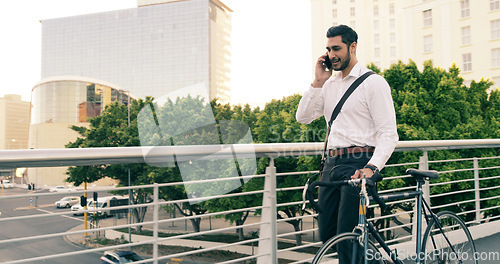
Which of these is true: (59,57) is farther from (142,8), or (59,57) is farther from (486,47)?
(486,47)

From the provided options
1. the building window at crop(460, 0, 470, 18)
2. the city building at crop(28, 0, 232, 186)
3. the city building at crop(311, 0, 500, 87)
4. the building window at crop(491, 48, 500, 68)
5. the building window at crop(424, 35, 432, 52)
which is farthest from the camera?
the city building at crop(28, 0, 232, 186)

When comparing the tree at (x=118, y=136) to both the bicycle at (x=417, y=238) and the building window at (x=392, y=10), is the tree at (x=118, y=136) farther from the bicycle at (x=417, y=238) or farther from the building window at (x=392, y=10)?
the building window at (x=392, y=10)

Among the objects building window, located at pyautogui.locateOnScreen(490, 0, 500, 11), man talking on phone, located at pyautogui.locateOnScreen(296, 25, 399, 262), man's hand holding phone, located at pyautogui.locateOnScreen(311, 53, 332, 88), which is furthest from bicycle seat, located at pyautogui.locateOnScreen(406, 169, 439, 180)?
building window, located at pyautogui.locateOnScreen(490, 0, 500, 11)

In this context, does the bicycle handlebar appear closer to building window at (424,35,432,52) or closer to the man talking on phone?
the man talking on phone

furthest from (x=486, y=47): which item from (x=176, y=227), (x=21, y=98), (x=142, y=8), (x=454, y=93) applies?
(x=21, y=98)

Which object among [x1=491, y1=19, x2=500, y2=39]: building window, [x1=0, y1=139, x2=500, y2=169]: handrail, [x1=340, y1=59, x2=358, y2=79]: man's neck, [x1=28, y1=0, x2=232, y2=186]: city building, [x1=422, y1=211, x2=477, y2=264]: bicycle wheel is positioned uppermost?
[x1=28, y1=0, x2=232, y2=186]: city building

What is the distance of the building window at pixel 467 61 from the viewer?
41.3 m

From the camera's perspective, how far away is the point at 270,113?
2883 cm

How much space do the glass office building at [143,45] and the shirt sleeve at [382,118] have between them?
125388 millimetres

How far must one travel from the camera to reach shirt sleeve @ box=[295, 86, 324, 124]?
A: 270 cm

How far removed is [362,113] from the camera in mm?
2469

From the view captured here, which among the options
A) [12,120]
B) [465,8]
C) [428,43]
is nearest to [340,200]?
[465,8]

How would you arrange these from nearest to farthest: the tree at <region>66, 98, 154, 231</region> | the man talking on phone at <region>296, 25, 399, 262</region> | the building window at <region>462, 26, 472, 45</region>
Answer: the man talking on phone at <region>296, 25, 399, 262</region> → the tree at <region>66, 98, 154, 231</region> → the building window at <region>462, 26, 472, 45</region>

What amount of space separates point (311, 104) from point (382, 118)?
49 centimetres
